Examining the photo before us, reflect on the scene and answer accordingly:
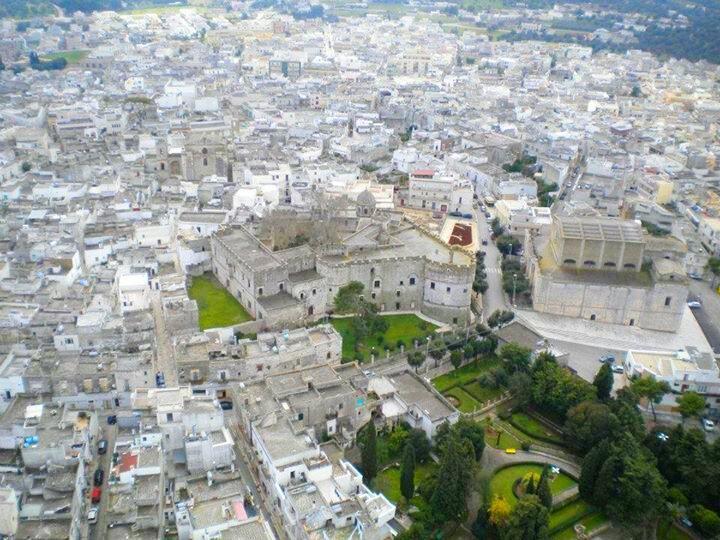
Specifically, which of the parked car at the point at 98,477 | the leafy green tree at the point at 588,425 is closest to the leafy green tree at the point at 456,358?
the leafy green tree at the point at 588,425

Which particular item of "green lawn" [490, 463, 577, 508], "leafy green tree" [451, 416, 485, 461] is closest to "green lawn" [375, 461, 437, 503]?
"leafy green tree" [451, 416, 485, 461]

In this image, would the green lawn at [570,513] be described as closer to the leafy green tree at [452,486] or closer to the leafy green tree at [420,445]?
the leafy green tree at [452,486]

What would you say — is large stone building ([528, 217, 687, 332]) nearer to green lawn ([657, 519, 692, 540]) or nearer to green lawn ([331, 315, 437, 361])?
green lawn ([331, 315, 437, 361])

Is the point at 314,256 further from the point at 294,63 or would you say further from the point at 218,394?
the point at 294,63

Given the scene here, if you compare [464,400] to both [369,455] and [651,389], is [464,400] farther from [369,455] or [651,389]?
[651,389]

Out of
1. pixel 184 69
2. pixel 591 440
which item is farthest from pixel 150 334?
pixel 184 69

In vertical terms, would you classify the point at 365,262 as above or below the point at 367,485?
above
